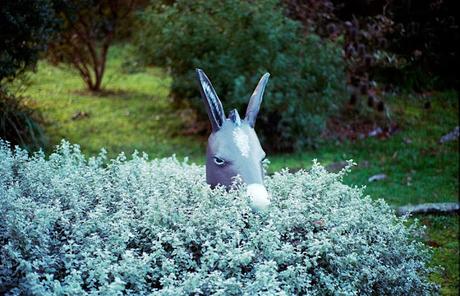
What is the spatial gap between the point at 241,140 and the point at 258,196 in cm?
43

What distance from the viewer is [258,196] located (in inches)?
140

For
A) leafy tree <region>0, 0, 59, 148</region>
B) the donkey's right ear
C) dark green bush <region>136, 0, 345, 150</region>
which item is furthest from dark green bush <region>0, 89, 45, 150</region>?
the donkey's right ear

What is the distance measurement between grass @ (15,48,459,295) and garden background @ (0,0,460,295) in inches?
1.2

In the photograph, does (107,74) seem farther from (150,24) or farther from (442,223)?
(442,223)

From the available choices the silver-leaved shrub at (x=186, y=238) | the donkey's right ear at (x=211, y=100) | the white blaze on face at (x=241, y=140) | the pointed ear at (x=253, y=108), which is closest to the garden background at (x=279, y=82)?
the silver-leaved shrub at (x=186, y=238)

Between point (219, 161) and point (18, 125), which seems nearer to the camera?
point (219, 161)

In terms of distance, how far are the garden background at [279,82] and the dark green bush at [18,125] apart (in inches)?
0.6

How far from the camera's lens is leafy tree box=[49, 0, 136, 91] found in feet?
34.9

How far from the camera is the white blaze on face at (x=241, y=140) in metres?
3.78

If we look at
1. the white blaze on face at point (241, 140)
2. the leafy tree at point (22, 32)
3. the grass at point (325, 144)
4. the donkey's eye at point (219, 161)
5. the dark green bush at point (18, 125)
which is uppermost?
the leafy tree at point (22, 32)

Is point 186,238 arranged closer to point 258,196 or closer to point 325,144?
point 258,196

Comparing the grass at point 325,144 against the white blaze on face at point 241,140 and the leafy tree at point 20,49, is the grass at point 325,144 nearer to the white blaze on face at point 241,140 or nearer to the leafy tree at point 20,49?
the leafy tree at point 20,49

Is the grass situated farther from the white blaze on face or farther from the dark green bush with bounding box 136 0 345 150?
the white blaze on face

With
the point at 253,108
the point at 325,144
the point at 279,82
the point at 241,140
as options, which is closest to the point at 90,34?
the point at 279,82
